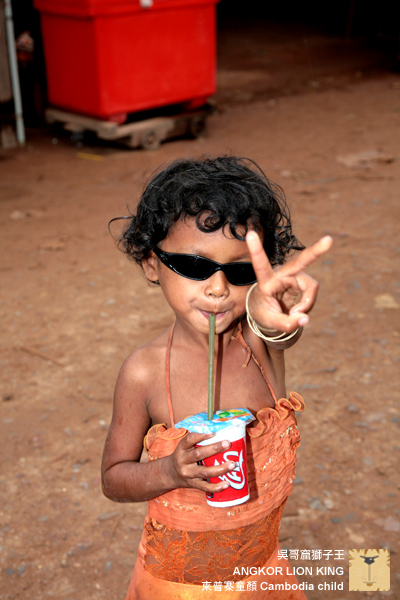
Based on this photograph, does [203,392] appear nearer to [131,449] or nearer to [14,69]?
[131,449]

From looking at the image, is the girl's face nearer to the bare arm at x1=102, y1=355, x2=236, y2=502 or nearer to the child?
the child

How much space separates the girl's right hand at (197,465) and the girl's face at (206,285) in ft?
1.01

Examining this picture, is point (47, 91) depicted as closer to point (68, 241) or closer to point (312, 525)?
point (68, 241)

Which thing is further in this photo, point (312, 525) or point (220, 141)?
point (220, 141)

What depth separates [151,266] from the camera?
171 cm

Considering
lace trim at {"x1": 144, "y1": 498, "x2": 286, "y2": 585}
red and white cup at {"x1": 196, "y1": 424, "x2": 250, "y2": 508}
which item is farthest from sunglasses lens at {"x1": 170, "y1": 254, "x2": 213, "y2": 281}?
lace trim at {"x1": 144, "y1": 498, "x2": 286, "y2": 585}

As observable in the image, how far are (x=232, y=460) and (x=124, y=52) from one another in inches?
224

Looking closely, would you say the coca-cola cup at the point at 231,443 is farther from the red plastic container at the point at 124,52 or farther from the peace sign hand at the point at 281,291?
the red plastic container at the point at 124,52

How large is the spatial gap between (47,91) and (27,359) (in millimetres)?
4883

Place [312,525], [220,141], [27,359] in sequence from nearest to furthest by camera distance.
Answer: [312,525], [27,359], [220,141]

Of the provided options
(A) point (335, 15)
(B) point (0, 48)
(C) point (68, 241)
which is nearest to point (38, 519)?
(C) point (68, 241)

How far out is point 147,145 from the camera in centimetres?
678

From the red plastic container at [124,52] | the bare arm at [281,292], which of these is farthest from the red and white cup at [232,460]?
the red plastic container at [124,52]

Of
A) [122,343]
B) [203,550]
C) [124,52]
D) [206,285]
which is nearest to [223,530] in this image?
[203,550]
